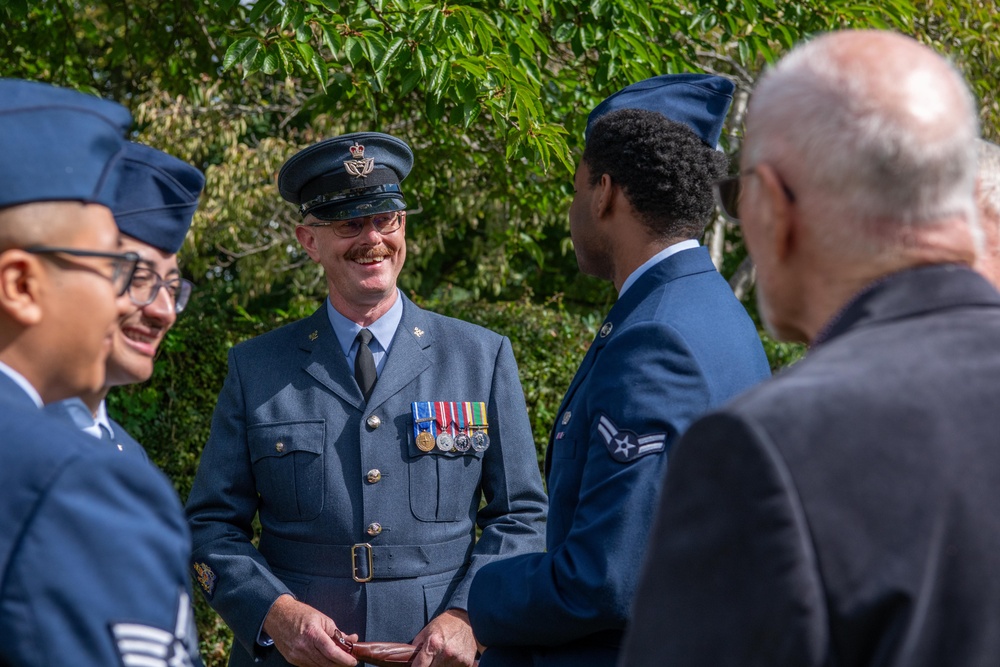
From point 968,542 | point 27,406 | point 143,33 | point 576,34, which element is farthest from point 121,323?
point 143,33

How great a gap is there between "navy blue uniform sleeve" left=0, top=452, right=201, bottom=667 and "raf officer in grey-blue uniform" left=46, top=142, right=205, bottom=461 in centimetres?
65

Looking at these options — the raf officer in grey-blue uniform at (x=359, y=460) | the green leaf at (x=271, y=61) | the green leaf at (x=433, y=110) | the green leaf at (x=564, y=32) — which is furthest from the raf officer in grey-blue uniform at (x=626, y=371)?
the green leaf at (x=564, y=32)

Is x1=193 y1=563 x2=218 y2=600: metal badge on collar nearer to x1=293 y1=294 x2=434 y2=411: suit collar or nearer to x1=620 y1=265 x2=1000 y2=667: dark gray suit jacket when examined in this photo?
x1=293 y1=294 x2=434 y2=411: suit collar

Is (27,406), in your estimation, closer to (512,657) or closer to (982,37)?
(512,657)

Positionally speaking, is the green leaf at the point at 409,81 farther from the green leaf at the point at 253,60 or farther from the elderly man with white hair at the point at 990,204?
the elderly man with white hair at the point at 990,204

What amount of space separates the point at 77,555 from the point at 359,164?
2210 millimetres

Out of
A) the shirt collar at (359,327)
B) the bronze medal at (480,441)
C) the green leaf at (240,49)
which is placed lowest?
the bronze medal at (480,441)

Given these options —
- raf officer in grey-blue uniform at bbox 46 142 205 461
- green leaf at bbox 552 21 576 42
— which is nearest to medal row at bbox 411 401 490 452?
raf officer in grey-blue uniform at bbox 46 142 205 461

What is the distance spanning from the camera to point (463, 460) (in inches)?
127

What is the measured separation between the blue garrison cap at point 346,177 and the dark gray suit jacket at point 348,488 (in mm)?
Result: 371

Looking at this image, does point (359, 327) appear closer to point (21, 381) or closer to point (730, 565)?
point (21, 381)

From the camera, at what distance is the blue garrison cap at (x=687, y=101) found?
2676 millimetres

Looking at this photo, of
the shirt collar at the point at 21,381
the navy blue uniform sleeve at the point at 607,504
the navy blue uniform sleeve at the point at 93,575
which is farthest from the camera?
the navy blue uniform sleeve at the point at 607,504

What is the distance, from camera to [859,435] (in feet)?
3.95
